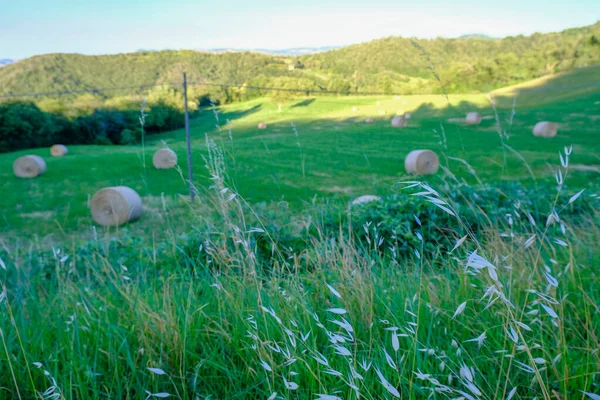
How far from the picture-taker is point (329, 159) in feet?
65.0

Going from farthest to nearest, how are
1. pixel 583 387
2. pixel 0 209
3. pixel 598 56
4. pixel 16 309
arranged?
pixel 598 56
pixel 0 209
pixel 16 309
pixel 583 387

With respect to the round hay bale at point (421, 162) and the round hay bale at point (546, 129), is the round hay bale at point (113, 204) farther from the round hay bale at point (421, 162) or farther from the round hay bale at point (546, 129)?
the round hay bale at point (546, 129)

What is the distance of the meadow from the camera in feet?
4.07

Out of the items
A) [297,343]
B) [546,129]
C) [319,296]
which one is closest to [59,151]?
[546,129]

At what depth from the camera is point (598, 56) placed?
3628 cm

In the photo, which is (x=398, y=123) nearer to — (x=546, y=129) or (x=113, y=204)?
(x=546, y=129)

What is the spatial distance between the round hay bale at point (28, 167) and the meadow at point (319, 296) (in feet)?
18.7

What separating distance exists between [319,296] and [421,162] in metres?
15.5

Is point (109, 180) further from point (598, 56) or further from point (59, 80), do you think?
point (598, 56)

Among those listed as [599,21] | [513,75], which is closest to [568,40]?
[599,21]

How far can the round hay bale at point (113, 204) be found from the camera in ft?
42.9

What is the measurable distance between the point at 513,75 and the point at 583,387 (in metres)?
43.4

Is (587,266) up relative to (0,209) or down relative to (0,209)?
up

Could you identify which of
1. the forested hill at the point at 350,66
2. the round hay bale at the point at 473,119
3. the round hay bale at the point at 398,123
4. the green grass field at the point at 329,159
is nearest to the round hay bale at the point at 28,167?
the green grass field at the point at 329,159
